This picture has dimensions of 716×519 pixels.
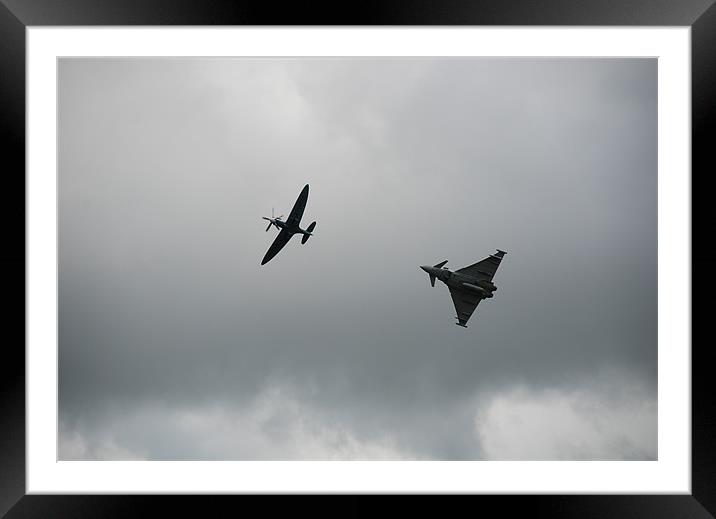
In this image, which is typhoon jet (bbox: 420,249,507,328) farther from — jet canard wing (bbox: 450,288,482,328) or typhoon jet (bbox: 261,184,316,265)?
typhoon jet (bbox: 261,184,316,265)

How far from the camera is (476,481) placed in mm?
7367

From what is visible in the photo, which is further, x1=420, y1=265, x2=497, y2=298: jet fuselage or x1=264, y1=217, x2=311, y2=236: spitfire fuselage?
x1=264, y1=217, x2=311, y2=236: spitfire fuselage

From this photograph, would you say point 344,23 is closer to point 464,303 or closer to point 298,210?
point 298,210

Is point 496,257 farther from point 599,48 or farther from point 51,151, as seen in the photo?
point 51,151

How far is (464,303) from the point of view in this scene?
701 inches

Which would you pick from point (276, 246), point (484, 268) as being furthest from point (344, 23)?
point (276, 246)

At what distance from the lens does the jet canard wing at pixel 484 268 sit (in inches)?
673

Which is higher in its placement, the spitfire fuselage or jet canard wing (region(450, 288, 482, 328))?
the spitfire fuselage

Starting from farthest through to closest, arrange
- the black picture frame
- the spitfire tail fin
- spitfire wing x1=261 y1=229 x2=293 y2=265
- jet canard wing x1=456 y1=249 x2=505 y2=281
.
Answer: spitfire wing x1=261 y1=229 x2=293 y2=265 → the spitfire tail fin → jet canard wing x1=456 y1=249 x2=505 y2=281 → the black picture frame

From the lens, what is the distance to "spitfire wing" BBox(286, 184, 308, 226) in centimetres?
1845

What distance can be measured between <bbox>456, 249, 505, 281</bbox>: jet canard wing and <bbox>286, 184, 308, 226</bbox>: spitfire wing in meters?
5.75

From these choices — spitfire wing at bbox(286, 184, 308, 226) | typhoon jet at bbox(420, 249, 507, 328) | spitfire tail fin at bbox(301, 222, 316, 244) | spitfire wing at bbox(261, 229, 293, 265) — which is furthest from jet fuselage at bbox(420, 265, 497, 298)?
spitfire wing at bbox(261, 229, 293, 265)

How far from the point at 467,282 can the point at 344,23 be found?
12016 millimetres

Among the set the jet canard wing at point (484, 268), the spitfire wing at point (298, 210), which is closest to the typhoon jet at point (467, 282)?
the jet canard wing at point (484, 268)
